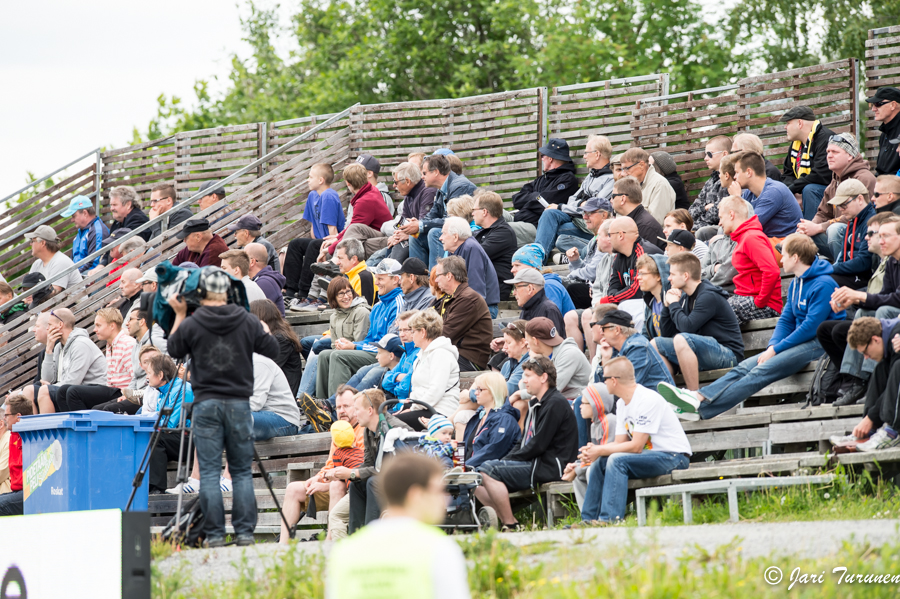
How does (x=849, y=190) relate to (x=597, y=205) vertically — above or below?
below

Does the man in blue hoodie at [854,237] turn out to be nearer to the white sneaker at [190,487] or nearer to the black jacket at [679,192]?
the black jacket at [679,192]

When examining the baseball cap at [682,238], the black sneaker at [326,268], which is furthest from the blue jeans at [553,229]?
the baseball cap at [682,238]

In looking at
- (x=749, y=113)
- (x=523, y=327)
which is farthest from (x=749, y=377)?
(x=749, y=113)

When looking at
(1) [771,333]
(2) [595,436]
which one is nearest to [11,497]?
(2) [595,436]

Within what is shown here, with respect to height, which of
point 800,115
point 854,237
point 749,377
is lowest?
point 749,377

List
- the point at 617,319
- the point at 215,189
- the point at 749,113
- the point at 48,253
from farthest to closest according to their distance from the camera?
the point at 215,189, the point at 48,253, the point at 749,113, the point at 617,319

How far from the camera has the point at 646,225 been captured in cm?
1100

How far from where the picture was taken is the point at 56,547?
6000mm

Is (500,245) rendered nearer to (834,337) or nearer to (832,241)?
(832,241)

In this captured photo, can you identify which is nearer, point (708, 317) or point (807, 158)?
point (708, 317)

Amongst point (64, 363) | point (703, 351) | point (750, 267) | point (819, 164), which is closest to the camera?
point (703, 351)

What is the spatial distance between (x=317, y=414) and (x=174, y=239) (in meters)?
5.14

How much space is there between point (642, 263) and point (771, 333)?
1.37 meters

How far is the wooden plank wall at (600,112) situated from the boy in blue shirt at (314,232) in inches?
134
